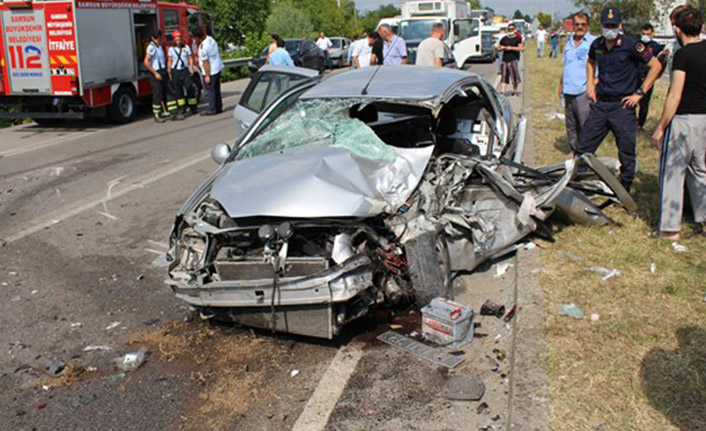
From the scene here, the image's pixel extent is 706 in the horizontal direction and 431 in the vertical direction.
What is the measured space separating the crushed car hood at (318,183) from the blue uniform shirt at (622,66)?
2.60 meters

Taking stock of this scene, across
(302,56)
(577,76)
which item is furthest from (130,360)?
(302,56)

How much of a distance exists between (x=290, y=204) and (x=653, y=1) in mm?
23753

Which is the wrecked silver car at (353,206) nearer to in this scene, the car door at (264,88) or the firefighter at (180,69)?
the car door at (264,88)

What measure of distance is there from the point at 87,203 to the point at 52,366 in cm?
416

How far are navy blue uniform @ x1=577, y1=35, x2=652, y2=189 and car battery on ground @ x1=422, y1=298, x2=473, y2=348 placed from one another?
3373 millimetres

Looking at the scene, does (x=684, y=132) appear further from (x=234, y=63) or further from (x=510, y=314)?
(x=234, y=63)

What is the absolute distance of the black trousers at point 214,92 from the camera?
51.9 feet

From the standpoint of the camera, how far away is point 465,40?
24156 millimetres

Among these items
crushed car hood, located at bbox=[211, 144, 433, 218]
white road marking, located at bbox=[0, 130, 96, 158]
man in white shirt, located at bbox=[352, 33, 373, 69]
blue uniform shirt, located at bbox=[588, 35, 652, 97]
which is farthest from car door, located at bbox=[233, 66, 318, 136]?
man in white shirt, located at bbox=[352, 33, 373, 69]

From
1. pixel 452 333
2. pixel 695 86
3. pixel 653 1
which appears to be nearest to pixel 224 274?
pixel 452 333

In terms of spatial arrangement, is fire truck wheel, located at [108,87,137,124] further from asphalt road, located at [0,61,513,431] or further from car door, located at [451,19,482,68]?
car door, located at [451,19,482,68]

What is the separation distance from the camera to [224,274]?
13.5ft

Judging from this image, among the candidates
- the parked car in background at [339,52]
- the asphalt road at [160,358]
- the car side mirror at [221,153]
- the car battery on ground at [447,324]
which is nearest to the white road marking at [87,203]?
the asphalt road at [160,358]

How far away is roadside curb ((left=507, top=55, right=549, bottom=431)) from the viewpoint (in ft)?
11.1
